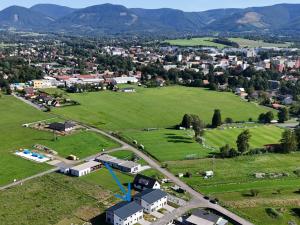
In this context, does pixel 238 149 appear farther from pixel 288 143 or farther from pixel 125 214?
pixel 125 214

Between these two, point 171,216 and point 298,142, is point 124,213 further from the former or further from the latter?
point 298,142

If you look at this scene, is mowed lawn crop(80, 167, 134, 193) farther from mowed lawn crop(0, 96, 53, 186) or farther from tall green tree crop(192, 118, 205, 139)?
tall green tree crop(192, 118, 205, 139)

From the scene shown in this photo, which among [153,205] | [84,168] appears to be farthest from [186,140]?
[153,205]

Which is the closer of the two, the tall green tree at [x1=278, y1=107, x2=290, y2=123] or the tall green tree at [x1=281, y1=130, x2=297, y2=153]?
the tall green tree at [x1=281, y1=130, x2=297, y2=153]

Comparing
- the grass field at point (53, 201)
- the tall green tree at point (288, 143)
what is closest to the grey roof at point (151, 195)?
the grass field at point (53, 201)

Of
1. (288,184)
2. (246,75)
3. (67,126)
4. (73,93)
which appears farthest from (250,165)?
(246,75)

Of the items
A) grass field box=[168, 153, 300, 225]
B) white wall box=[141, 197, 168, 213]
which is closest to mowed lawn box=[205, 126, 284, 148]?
grass field box=[168, 153, 300, 225]
